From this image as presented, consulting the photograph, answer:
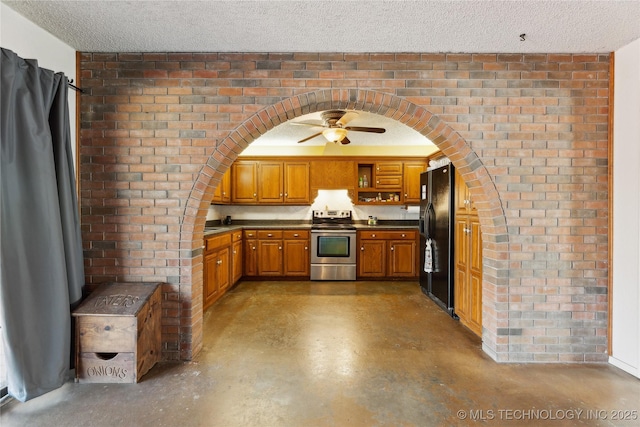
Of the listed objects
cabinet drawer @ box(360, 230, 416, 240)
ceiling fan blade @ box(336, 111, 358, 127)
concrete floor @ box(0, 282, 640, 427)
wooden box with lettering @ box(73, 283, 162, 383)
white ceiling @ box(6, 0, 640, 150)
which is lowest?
concrete floor @ box(0, 282, 640, 427)

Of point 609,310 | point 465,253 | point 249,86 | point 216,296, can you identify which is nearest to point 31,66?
point 249,86

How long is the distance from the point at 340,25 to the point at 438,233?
2.62 meters

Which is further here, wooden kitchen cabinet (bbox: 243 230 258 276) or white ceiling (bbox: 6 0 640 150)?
wooden kitchen cabinet (bbox: 243 230 258 276)

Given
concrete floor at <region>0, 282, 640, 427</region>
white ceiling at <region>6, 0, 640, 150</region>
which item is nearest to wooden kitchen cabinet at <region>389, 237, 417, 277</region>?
concrete floor at <region>0, 282, 640, 427</region>

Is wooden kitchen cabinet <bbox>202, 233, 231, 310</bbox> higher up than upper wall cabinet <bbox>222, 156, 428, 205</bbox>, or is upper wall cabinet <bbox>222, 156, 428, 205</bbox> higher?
upper wall cabinet <bbox>222, 156, 428, 205</bbox>

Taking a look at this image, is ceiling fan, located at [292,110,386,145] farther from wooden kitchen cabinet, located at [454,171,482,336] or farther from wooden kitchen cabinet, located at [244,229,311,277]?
wooden kitchen cabinet, located at [244,229,311,277]

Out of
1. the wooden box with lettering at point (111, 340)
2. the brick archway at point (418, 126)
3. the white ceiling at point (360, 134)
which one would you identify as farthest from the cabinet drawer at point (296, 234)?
the wooden box with lettering at point (111, 340)

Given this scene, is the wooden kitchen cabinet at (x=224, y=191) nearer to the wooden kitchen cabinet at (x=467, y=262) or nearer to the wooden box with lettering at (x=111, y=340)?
the wooden box with lettering at (x=111, y=340)

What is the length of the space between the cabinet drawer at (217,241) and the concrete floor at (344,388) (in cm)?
98

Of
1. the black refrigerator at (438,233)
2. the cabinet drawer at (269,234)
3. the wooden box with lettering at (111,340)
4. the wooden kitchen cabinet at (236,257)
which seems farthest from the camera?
the cabinet drawer at (269,234)

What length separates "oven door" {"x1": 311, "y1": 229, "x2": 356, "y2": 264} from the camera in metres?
5.13

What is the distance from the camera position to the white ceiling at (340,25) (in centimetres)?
185

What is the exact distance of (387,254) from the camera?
5.15 meters

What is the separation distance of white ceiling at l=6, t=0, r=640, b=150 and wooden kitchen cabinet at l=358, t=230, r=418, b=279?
321 centimetres
